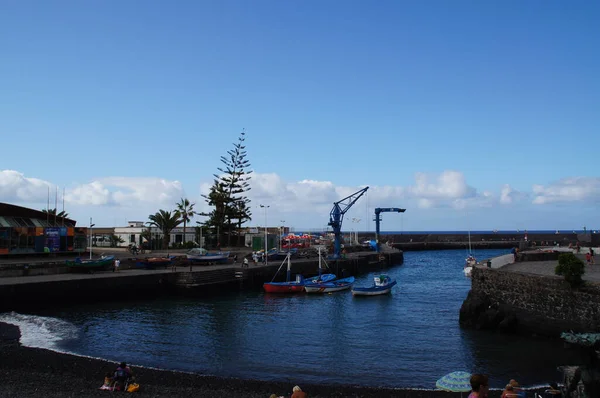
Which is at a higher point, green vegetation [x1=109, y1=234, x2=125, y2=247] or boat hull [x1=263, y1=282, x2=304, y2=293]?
green vegetation [x1=109, y1=234, x2=125, y2=247]

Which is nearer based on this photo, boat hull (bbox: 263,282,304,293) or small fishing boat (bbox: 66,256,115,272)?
small fishing boat (bbox: 66,256,115,272)

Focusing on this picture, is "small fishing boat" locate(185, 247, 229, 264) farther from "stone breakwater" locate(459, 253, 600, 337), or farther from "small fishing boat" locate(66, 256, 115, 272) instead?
"stone breakwater" locate(459, 253, 600, 337)

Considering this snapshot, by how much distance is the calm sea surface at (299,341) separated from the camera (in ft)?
78.5

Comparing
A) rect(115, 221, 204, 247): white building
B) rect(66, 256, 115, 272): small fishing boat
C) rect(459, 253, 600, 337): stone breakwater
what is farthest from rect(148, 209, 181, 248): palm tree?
rect(459, 253, 600, 337): stone breakwater

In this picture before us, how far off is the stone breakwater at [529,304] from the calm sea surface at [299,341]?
1242 mm

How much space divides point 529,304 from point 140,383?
2315cm

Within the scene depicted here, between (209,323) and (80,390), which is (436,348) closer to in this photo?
(209,323)

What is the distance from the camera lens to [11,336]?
28.7 m

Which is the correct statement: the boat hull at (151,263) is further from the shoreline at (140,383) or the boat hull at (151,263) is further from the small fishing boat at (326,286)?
the shoreline at (140,383)

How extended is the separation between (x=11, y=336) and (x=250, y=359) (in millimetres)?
14228

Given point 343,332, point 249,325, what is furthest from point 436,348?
point 249,325


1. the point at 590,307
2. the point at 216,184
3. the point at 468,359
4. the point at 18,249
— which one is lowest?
the point at 468,359

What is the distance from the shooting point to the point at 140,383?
2023 centimetres

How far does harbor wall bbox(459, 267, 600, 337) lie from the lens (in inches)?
1054
